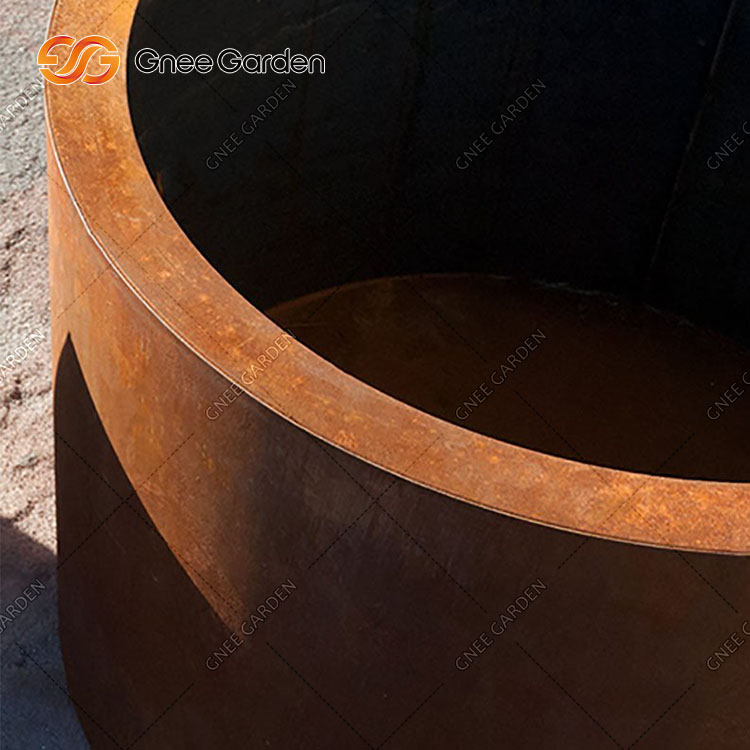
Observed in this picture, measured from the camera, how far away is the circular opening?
191 inches

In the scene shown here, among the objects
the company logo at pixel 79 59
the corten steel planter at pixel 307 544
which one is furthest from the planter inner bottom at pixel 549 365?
the company logo at pixel 79 59

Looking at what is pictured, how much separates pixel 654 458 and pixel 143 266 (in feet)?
8.57

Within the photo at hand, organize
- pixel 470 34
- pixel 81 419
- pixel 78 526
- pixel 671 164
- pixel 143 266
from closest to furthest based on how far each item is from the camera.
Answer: pixel 143 266 < pixel 81 419 < pixel 78 526 < pixel 470 34 < pixel 671 164

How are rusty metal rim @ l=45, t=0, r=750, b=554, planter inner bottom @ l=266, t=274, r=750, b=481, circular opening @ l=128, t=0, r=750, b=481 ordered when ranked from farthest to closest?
planter inner bottom @ l=266, t=274, r=750, b=481 < circular opening @ l=128, t=0, r=750, b=481 < rusty metal rim @ l=45, t=0, r=750, b=554

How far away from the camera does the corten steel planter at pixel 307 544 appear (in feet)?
8.65

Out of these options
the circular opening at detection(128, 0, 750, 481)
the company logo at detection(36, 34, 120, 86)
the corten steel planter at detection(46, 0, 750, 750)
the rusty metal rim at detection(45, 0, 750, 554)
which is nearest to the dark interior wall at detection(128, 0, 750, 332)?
the circular opening at detection(128, 0, 750, 481)

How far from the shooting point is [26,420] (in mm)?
4871

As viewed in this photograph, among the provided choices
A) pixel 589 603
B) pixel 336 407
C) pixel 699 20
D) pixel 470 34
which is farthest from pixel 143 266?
pixel 699 20

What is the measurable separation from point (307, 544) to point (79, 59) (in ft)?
3.65

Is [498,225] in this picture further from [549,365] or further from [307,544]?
[307,544]

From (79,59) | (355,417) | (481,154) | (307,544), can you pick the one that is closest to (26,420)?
(481,154)

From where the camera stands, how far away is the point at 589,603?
2.70m

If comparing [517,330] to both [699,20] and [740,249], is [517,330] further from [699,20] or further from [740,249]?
[699,20]

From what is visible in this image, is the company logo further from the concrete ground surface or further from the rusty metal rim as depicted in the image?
the concrete ground surface
